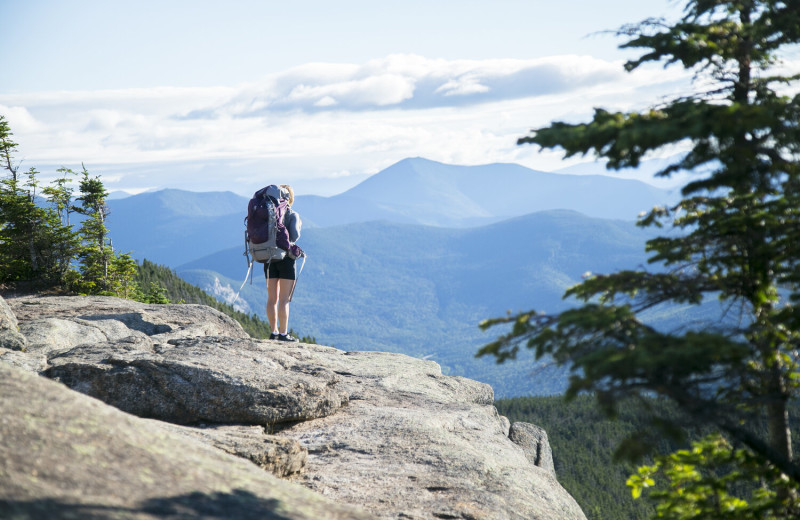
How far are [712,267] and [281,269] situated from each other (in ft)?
34.8

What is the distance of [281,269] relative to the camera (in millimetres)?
15781

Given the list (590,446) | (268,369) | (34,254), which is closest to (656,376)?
(268,369)

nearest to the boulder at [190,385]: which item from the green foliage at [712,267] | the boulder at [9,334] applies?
the boulder at [9,334]

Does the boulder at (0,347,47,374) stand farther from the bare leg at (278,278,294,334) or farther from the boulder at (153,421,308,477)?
the bare leg at (278,278,294,334)

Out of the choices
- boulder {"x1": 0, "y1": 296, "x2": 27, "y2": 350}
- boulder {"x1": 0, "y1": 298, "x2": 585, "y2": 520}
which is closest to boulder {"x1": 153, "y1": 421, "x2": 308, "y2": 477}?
boulder {"x1": 0, "y1": 298, "x2": 585, "y2": 520}

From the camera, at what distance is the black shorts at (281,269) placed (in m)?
15.7

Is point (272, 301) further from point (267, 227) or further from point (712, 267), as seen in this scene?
point (712, 267)

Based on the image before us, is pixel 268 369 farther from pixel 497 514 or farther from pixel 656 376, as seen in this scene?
pixel 656 376

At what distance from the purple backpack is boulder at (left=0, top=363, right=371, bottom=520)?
8021mm

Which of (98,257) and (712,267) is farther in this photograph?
(98,257)

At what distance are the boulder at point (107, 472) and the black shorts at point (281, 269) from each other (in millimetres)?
8441

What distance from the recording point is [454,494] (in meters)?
9.96

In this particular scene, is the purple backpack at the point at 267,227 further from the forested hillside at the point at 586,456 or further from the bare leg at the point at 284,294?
the forested hillside at the point at 586,456

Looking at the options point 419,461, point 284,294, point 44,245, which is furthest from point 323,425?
point 44,245
